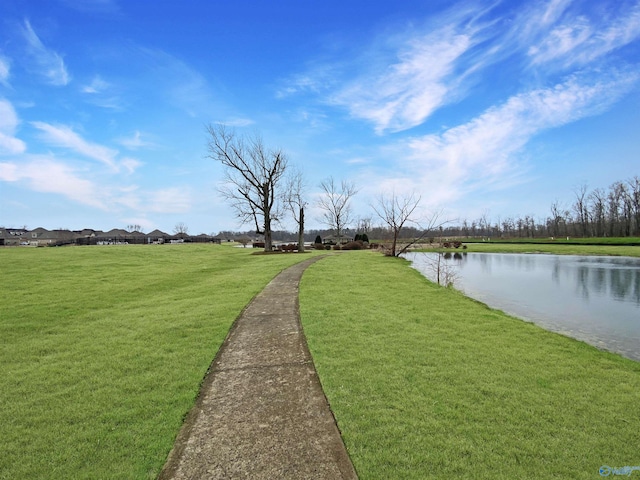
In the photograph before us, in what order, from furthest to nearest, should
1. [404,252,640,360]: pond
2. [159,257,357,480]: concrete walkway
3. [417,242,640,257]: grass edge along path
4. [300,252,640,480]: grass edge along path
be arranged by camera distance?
[417,242,640,257]: grass edge along path < [404,252,640,360]: pond < [300,252,640,480]: grass edge along path < [159,257,357,480]: concrete walkway

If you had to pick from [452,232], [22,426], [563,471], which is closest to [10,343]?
[22,426]

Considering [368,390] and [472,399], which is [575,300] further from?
[368,390]

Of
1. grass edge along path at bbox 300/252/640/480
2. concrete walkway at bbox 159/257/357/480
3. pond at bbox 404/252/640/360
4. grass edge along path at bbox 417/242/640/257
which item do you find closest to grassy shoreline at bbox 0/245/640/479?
grass edge along path at bbox 300/252/640/480

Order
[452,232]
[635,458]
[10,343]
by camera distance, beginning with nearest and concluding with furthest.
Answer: [635,458]
[10,343]
[452,232]

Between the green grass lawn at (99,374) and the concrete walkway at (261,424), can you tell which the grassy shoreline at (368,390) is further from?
the concrete walkway at (261,424)

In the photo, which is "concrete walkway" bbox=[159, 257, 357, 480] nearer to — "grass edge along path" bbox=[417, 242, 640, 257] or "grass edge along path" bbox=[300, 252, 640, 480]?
"grass edge along path" bbox=[300, 252, 640, 480]

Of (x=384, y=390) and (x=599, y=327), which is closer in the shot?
(x=384, y=390)

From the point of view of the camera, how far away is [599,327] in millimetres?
7215

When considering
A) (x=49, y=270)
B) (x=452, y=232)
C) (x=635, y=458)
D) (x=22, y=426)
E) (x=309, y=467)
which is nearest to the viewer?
Result: (x=309, y=467)

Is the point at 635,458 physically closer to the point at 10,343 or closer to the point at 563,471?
the point at 563,471

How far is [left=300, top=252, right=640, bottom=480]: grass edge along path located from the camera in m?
2.47

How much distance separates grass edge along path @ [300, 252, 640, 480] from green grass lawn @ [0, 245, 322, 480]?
5.49ft

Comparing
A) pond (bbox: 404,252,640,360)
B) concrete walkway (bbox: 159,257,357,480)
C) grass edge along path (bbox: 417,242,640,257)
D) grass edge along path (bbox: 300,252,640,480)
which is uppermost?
concrete walkway (bbox: 159,257,357,480)

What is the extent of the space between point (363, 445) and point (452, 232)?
112 metres
